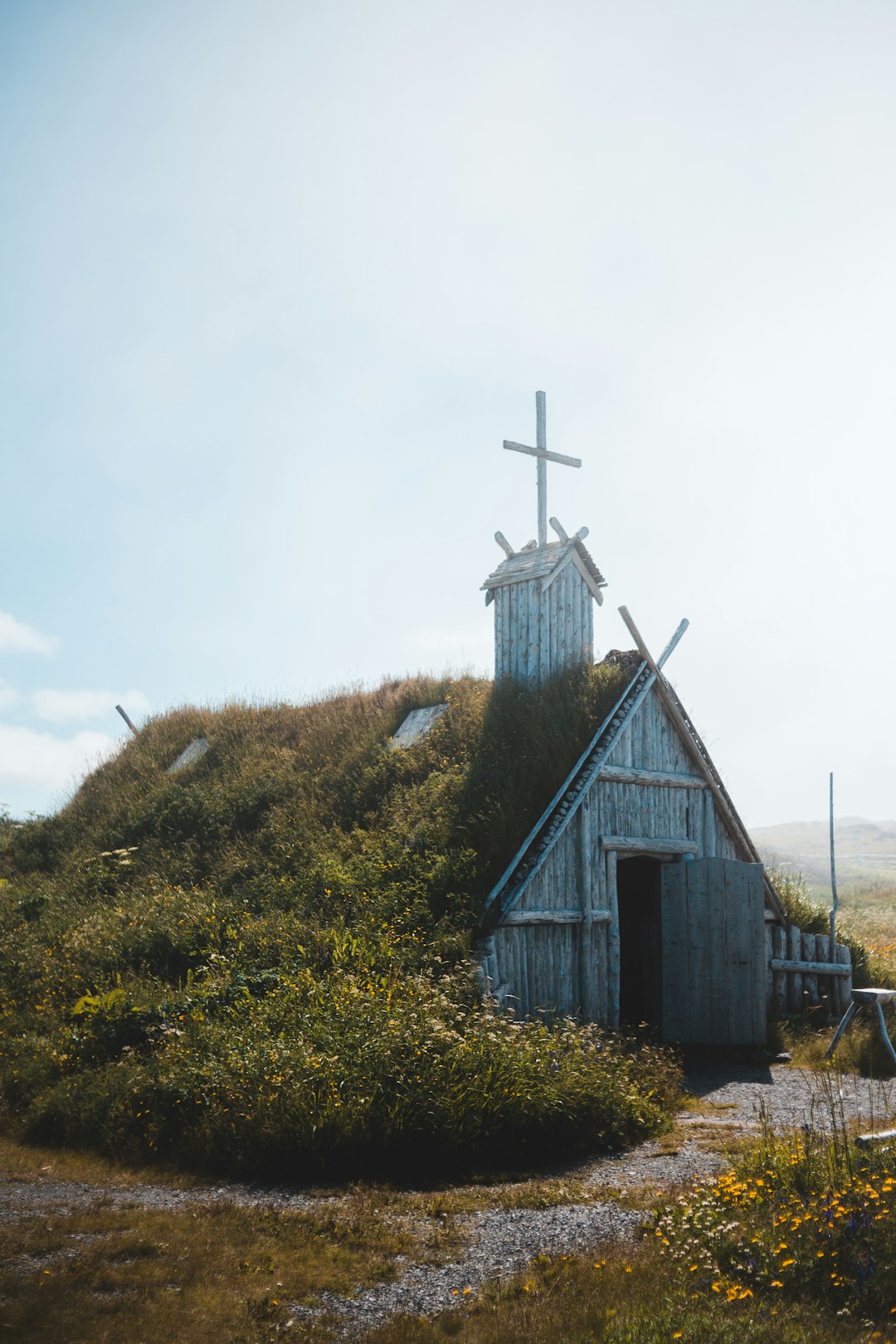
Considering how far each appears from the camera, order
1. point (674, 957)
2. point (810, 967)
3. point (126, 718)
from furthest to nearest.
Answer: point (126, 718) → point (810, 967) → point (674, 957)

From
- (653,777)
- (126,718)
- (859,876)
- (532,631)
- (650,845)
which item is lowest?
(859,876)

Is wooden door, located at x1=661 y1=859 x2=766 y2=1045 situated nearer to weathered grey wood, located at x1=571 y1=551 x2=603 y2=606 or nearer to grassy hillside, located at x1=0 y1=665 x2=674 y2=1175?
grassy hillside, located at x1=0 y1=665 x2=674 y2=1175

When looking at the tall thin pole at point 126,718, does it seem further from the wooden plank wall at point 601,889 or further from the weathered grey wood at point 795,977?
the weathered grey wood at point 795,977

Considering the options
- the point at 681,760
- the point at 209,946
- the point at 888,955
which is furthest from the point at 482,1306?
the point at 888,955

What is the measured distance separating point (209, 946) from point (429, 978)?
3.49m

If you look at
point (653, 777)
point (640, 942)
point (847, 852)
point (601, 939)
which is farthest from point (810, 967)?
point (847, 852)

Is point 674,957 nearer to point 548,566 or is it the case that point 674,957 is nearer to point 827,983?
point 827,983

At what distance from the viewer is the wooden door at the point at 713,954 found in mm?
15055

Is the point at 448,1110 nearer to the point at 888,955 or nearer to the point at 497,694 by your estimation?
the point at 497,694

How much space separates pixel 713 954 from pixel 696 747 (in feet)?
11.5

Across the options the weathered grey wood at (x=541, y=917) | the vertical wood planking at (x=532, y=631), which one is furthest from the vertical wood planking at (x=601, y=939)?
the vertical wood planking at (x=532, y=631)

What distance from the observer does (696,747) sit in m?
17.2

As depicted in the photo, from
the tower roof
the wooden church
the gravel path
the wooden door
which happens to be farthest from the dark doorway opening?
the gravel path

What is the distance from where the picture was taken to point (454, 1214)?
7.62 metres
